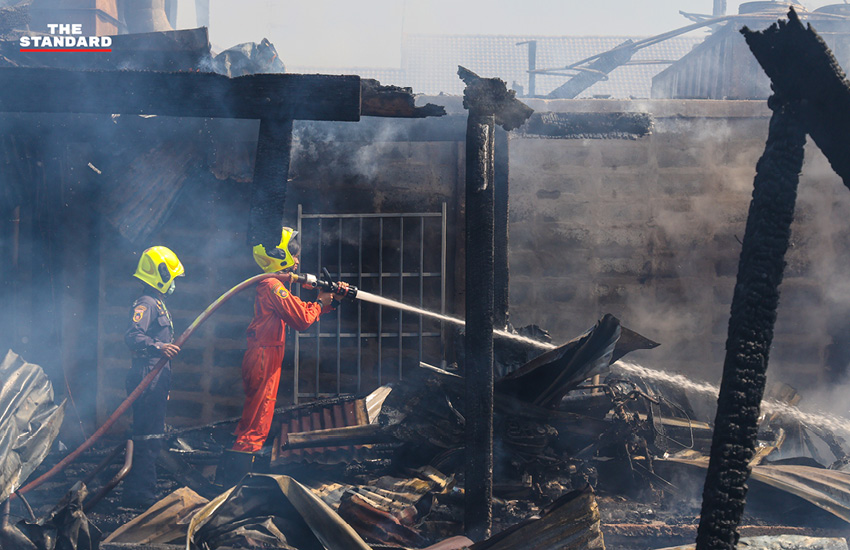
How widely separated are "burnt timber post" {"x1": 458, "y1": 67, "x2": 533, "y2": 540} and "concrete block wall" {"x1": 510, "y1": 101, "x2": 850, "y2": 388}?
143 inches

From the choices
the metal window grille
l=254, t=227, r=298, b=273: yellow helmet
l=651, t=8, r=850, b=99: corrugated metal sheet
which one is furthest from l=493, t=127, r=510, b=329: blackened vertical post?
l=651, t=8, r=850, b=99: corrugated metal sheet

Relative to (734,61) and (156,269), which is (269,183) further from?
(734,61)

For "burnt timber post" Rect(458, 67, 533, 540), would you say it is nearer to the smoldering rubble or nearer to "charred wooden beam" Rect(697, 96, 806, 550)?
the smoldering rubble

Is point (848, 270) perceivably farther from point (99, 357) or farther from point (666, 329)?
point (99, 357)

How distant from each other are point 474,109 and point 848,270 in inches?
236

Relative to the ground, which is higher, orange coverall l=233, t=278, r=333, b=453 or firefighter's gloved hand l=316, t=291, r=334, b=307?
firefighter's gloved hand l=316, t=291, r=334, b=307

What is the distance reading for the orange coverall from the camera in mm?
5543

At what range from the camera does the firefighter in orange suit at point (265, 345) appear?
216 inches

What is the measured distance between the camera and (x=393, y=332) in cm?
708

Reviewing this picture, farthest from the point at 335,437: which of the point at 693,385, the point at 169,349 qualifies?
the point at 693,385

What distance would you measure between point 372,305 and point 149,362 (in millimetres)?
2469

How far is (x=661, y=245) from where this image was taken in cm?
729

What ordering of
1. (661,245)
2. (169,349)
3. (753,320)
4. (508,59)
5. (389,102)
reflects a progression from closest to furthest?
(753,320)
(389,102)
(169,349)
(661,245)
(508,59)

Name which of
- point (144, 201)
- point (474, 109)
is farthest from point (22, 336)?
point (474, 109)
